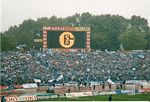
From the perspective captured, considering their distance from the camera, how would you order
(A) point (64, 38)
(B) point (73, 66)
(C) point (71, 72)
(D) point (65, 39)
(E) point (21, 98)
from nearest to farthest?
(E) point (21, 98) → (A) point (64, 38) → (D) point (65, 39) → (C) point (71, 72) → (B) point (73, 66)

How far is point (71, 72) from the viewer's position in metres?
66.6

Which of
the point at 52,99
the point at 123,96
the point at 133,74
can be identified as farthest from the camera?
the point at 133,74

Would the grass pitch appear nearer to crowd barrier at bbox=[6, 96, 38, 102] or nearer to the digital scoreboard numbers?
crowd barrier at bbox=[6, 96, 38, 102]

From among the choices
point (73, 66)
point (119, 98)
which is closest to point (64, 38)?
point (73, 66)

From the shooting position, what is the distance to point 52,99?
47.6 meters

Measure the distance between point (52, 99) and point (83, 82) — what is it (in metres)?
13.2

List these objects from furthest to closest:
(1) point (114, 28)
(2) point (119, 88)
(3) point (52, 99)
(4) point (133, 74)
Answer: (1) point (114, 28)
(4) point (133, 74)
(2) point (119, 88)
(3) point (52, 99)

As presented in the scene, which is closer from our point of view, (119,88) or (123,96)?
(123,96)

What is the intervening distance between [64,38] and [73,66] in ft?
31.5

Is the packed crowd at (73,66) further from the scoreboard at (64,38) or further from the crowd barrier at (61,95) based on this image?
the crowd barrier at (61,95)

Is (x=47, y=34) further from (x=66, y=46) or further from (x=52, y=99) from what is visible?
(x=52, y=99)

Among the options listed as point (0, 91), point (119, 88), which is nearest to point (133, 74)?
point (119, 88)

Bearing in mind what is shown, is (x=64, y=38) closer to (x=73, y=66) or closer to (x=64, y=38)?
(x=64, y=38)

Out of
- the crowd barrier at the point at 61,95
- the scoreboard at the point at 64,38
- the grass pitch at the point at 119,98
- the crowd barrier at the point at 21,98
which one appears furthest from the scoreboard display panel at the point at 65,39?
the crowd barrier at the point at 21,98
